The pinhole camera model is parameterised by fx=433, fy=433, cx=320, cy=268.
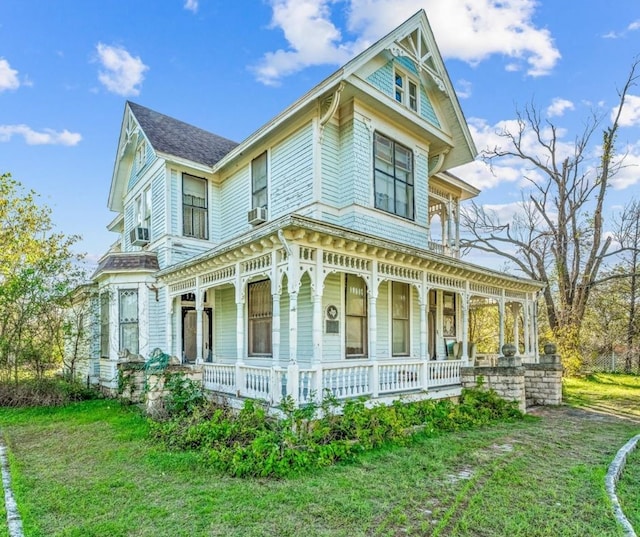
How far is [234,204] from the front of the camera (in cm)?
1320

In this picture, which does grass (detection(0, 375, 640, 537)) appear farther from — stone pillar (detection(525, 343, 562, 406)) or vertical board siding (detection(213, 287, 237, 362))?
vertical board siding (detection(213, 287, 237, 362))

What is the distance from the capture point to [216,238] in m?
13.8

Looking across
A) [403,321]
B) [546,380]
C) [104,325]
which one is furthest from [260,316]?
[546,380]

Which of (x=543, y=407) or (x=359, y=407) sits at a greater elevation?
(x=359, y=407)

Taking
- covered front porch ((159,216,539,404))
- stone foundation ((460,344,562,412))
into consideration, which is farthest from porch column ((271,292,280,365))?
stone foundation ((460,344,562,412))

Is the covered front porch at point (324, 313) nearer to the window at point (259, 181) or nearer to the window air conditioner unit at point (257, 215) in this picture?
the window air conditioner unit at point (257, 215)

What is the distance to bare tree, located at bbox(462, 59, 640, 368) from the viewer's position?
2250cm

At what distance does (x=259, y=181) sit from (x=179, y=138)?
169 inches

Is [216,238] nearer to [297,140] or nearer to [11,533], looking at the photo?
[297,140]

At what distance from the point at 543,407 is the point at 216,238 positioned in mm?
10684

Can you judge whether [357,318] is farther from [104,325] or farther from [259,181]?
[104,325]

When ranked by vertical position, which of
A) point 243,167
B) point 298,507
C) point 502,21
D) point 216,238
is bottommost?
point 298,507

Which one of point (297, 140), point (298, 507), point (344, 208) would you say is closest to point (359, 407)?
point (298, 507)

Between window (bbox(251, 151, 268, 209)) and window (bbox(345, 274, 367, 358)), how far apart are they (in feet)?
11.2
